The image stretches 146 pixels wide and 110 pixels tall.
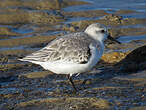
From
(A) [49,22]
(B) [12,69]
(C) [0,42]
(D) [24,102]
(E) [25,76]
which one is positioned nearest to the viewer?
(D) [24,102]

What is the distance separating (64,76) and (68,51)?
4.13 ft

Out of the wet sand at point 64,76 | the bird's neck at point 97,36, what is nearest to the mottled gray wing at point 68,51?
the bird's neck at point 97,36

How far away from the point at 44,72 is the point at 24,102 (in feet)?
6.01

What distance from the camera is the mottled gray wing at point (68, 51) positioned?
22.7ft

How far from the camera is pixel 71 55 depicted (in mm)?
6961

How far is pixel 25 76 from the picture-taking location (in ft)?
26.3

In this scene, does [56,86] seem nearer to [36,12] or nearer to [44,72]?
[44,72]

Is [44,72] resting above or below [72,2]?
below

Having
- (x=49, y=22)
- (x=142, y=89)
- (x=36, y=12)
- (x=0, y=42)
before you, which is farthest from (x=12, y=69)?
(x=36, y=12)

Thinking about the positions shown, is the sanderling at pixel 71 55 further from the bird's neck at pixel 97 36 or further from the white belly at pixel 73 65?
the bird's neck at pixel 97 36

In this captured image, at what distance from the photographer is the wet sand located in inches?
257

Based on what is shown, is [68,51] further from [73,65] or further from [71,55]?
[73,65]

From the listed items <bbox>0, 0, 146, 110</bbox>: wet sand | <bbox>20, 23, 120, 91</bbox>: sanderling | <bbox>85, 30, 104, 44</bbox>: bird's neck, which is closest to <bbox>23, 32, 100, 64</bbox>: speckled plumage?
<bbox>20, 23, 120, 91</bbox>: sanderling

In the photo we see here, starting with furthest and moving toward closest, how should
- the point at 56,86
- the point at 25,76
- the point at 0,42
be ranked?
1. the point at 0,42
2. the point at 25,76
3. the point at 56,86
